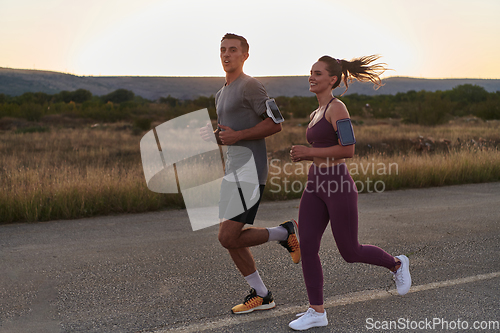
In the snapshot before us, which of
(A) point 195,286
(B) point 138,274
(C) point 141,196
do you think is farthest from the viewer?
(C) point 141,196

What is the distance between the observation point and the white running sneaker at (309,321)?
3.30 meters

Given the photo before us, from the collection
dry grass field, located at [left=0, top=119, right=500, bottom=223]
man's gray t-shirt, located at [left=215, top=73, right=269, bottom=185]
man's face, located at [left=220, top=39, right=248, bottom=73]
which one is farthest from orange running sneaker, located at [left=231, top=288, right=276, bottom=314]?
dry grass field, located at [left=0, top=119, right=500, bottom=223]

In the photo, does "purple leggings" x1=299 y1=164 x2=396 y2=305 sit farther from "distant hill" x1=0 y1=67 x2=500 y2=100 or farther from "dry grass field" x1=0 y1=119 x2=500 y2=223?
"distant hill" x1=0 y1=67 x2=500 y2=100

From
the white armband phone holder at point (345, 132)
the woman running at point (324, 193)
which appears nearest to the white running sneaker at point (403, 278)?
the woman running at point (324, 193)

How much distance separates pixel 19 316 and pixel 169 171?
723cm

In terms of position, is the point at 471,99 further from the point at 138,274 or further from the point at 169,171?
the point at 138,274

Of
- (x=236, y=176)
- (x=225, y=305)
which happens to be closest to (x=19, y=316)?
(x=225, y=305)

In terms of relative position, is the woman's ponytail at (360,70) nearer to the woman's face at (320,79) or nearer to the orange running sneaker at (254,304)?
the woman's face at (320,79)

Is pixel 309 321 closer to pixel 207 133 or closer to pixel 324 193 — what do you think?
pixel 324 193

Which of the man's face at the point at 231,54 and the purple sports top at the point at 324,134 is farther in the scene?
the man's face at the point at 231,54

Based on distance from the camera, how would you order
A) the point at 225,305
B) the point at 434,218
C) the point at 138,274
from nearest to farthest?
the point at 225,305 → the point at 138,274 → the point at 434,218

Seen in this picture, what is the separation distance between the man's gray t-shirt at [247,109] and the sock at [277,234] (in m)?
0.52

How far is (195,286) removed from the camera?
4324 mm

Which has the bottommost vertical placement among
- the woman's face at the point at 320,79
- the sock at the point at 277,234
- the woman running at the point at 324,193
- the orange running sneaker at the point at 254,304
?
the orange running sneaker at the point at 254,304
